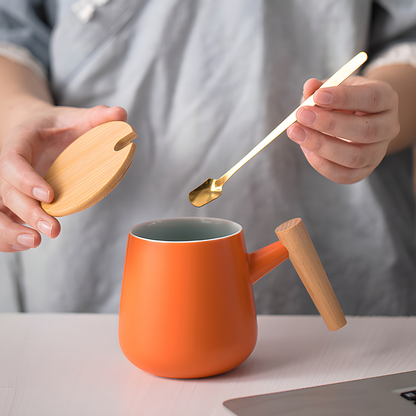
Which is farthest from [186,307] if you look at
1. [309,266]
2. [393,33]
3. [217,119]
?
[393,33]

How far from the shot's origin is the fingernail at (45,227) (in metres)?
0.37

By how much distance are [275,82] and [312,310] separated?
40 centimetres

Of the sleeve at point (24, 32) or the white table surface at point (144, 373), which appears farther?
the sleeve at point (24, 32)

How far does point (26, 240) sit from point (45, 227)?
0.17 feet

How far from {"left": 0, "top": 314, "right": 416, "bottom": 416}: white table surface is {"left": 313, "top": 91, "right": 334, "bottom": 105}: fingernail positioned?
0.86 ft

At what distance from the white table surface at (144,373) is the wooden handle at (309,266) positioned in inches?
2.5

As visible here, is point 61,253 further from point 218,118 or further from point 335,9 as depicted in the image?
point 335,9

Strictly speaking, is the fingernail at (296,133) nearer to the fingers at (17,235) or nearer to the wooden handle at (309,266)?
the wooden handle at (309,266)

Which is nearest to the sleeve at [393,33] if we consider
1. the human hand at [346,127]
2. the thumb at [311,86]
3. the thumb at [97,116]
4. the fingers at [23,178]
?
the human hand at [346,127]

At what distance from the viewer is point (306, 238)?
1.27 ft

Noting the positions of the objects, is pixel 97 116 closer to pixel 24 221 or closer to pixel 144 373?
pixel 24 221

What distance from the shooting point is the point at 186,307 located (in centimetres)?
36

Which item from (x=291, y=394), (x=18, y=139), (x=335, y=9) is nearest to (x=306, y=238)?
(x=291, y=394)

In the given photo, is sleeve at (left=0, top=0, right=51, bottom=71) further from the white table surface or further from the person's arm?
the white table surface
